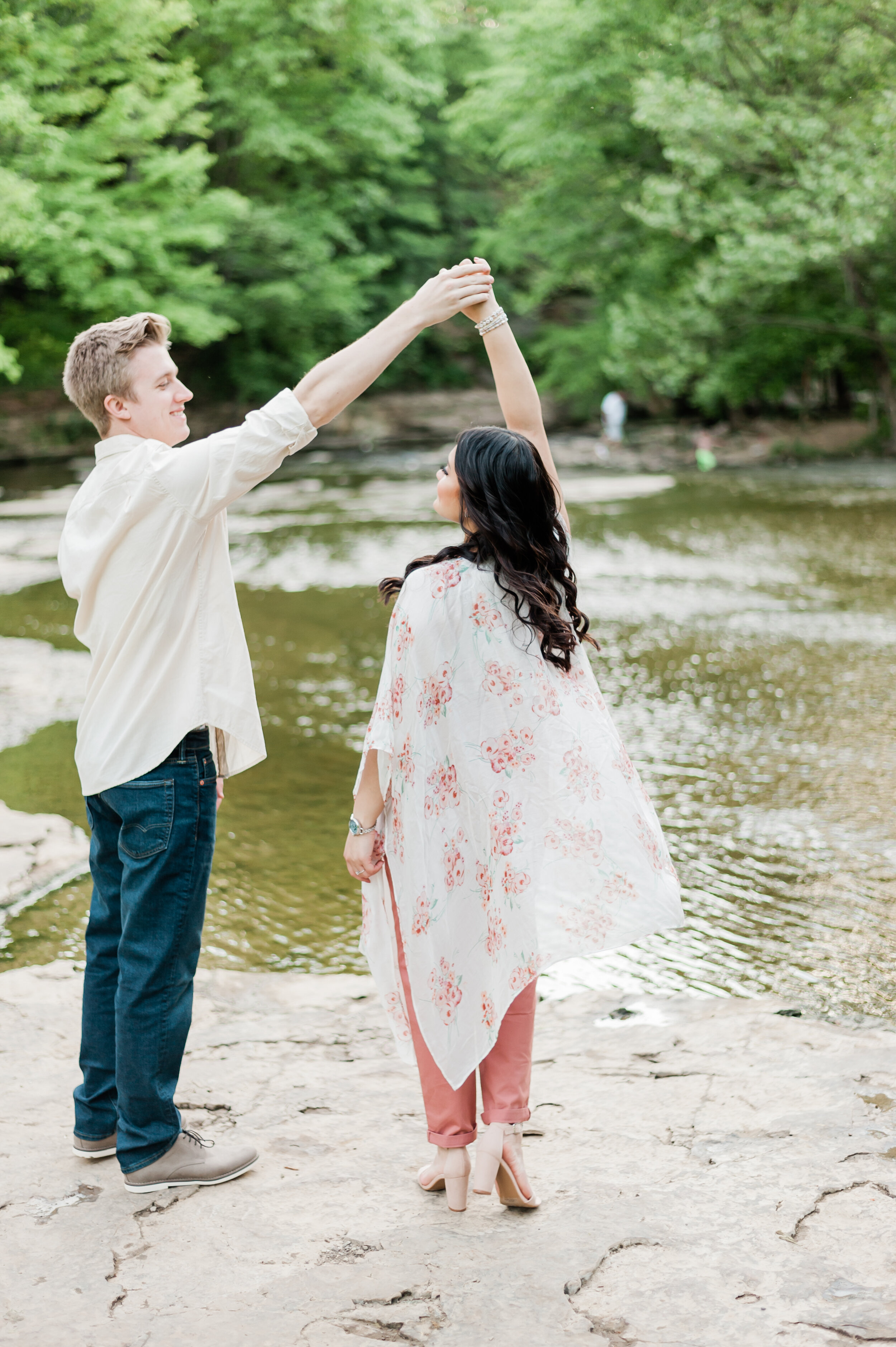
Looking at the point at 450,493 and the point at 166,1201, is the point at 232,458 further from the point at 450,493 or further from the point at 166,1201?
the point at 166,1201

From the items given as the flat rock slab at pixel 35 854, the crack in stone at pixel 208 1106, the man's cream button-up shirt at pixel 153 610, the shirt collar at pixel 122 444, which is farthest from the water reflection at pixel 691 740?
the shirt collar at pixel 122 444

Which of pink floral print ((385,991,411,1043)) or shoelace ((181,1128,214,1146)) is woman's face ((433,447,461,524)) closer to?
pink floral print ((385,991,411,1043))

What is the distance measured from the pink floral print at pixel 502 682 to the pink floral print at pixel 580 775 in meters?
0.16

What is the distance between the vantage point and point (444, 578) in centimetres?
223

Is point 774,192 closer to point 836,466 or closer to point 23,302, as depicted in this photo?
point 836,466

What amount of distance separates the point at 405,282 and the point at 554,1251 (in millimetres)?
27314

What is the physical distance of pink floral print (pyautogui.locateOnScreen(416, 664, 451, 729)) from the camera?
2.24 metres

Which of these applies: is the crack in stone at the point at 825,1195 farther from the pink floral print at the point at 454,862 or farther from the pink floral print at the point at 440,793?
the pink floral print at the point at 440,793

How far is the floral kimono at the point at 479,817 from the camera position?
2.24 meters

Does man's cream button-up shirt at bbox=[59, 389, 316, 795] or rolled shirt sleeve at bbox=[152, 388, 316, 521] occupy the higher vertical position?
rolled shirt sleeve at bbox=[152, 388, 316, 521]

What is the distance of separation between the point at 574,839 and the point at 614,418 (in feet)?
73.6

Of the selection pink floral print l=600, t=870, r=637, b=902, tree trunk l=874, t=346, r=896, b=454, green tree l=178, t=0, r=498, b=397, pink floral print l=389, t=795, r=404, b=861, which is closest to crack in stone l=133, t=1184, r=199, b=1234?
pink floral print l=389, t=795, r=404, b=861

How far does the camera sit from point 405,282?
2744cm

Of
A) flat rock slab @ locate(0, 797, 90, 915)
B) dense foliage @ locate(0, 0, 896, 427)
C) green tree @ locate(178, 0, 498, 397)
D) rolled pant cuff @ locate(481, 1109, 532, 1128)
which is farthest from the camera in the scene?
green tree @ locate(178, 0, 498, 397)
